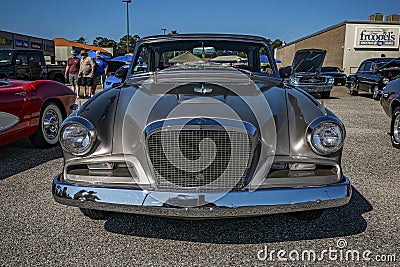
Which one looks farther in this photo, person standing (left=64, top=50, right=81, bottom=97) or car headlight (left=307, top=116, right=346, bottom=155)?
person standing (left=64, top=50, right=81, bottom=97)

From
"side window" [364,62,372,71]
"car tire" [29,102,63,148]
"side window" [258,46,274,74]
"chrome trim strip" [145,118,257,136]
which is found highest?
"side window" [364,62,372,71]

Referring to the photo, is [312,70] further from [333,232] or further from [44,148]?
[333,232]

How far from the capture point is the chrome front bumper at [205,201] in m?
2.24

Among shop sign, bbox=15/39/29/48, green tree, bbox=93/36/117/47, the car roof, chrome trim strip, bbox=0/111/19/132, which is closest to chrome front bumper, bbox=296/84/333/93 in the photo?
the car roof

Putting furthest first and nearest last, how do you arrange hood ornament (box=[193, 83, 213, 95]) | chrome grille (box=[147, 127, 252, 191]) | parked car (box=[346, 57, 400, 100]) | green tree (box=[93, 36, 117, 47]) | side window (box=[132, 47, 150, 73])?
1. green tree (box=[93, 36, 117, 47])
2. parked car (box=[346, 57, 400, 100])
3. side window (box=[132, 47, 150, 73])
4. hood ornament (box=[193, 83, 213, 95])
5. chrome grille (box=[147, 127, 252, 191])

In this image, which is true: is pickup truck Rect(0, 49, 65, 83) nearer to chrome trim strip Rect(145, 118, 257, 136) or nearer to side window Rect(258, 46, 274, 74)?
side window Rect(258, 46, 274, 74)

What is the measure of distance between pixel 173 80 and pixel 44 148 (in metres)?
2.86

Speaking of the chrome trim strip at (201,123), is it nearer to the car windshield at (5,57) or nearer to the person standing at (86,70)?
the person standing at (86,70)

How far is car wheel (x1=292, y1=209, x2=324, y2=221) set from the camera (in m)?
2.76

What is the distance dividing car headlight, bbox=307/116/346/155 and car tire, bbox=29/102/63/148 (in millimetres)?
3533

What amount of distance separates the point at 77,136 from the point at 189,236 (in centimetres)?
102

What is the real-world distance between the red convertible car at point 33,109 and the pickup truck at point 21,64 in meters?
6.71

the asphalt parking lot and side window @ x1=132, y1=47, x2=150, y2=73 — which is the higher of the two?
side window @ x1=132, y1=47, x2=150, y2=73

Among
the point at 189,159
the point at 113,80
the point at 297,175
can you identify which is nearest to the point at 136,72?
the point at 189,159
